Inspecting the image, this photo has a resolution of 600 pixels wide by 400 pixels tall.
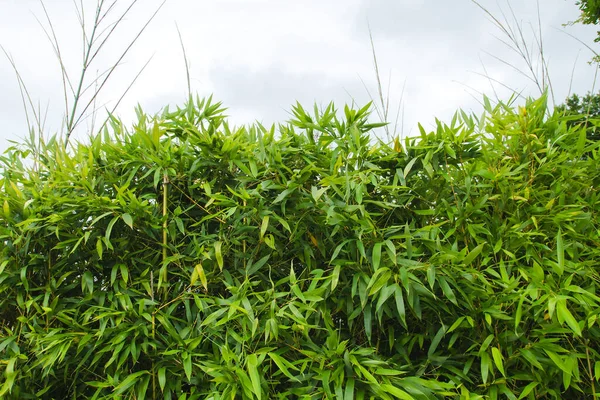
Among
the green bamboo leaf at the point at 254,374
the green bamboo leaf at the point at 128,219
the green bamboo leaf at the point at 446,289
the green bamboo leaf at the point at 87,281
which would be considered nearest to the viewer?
the green bamboo leaf at the point at 254,374

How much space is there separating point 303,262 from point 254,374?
52 centimetres

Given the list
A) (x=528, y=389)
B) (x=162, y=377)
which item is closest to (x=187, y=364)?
(x=162, y=377)

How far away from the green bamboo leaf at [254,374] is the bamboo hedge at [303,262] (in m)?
0.01

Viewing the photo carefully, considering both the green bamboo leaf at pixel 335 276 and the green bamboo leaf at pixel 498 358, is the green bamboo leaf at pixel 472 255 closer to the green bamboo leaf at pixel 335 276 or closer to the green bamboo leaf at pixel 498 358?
the green bamboo leaf at pixel 498 358

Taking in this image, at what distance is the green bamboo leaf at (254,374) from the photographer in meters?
1.53

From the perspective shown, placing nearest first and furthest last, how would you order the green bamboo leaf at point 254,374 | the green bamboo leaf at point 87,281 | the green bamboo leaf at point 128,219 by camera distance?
the green bamboo leaf at point 254,374 < the green bamboo leaf at point 128,219 < the green bamboo leaf at point 87,281

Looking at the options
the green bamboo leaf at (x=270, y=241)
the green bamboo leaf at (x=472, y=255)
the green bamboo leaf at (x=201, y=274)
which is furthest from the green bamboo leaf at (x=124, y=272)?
the green bamboo leaf at (x=472, y=255)

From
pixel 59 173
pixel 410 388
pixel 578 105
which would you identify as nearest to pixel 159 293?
pixel 59 173

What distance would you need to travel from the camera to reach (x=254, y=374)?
1567 mm

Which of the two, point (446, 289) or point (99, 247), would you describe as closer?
point (446, 289)

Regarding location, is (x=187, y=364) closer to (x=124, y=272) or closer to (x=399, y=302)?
(x=124, y=272)

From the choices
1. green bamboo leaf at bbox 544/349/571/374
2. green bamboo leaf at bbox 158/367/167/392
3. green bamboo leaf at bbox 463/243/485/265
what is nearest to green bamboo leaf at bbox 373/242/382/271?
green bamboo leaf at bbox 463/243/485/265

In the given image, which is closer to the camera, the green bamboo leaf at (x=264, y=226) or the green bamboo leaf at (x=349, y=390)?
the green bamboo leaf at (x=349, y=390)

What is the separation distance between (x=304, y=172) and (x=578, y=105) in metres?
9.18
